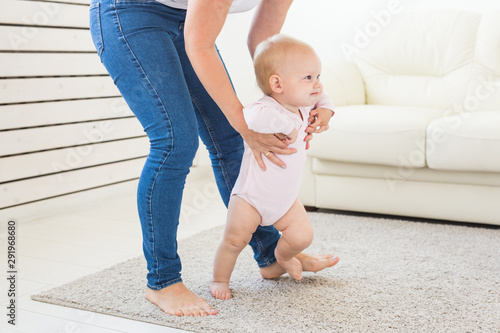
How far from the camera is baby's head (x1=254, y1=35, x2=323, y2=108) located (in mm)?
1440

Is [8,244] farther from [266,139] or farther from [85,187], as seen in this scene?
[266,139]

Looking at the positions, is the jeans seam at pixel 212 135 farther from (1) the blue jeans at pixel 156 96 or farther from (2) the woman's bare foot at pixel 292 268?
(2) the woman's bare foot at pixel 292 268

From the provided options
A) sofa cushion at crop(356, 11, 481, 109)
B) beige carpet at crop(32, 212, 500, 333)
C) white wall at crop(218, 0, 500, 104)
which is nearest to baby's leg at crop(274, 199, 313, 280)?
beige carpet at crop(32, 212, 500, 333)

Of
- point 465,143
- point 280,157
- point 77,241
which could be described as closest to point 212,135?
point 280,157

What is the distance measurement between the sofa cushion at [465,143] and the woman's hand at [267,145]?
104cm

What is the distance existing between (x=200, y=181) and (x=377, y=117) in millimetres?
1421

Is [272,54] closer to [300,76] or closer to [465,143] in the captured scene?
[300,76]

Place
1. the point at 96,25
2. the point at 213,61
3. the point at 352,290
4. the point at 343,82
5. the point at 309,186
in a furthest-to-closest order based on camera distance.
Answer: the point at 343,82, the point at 309,186, the point at 352,290, the point at 96,25, the point at 213,61

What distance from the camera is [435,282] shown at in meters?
1.72

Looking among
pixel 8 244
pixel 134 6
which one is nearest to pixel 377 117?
pixel 134 6

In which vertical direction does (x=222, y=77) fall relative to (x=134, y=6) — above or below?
below

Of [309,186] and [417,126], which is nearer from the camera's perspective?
[417,126]

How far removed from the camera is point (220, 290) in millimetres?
1606

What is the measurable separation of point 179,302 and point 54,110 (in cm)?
150
